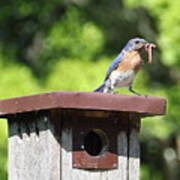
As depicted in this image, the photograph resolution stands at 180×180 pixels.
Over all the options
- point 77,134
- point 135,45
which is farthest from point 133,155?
point 135,45

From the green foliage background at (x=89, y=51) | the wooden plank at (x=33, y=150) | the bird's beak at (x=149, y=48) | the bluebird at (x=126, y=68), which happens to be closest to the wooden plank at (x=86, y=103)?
the wooden plank at (x=33, y=150)

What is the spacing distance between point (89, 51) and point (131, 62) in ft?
21.4

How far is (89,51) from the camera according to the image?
40.9 ft

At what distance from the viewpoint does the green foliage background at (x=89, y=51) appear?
37.7 ft

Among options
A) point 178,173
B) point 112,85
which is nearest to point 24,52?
point 178,173

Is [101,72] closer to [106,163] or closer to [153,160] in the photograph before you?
[153,160]

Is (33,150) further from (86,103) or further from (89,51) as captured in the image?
(89,51)

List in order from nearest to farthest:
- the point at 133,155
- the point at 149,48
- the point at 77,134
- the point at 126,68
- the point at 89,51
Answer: the point at 77,134 < the point at 133,155 < the point at 149,48 < the point at 126,68 < the point at 89,51

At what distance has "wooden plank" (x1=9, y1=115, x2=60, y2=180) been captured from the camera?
4.99 metres

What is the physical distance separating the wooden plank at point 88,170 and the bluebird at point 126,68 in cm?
68

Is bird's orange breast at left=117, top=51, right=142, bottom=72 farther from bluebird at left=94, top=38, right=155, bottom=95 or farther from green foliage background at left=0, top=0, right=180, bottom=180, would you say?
green foliage background at left=0, top=0, right=180, bottom=180

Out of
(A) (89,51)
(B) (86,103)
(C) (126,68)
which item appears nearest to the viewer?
(B) (86,103)

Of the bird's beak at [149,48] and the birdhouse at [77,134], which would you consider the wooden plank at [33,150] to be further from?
the bird's beak at [149,48]

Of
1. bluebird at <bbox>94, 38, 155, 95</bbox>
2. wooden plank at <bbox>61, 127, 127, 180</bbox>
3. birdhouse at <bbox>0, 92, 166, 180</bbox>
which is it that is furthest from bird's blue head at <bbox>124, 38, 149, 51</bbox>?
wooden plank at <bbox>61, 127, 127, 180</bbox>
